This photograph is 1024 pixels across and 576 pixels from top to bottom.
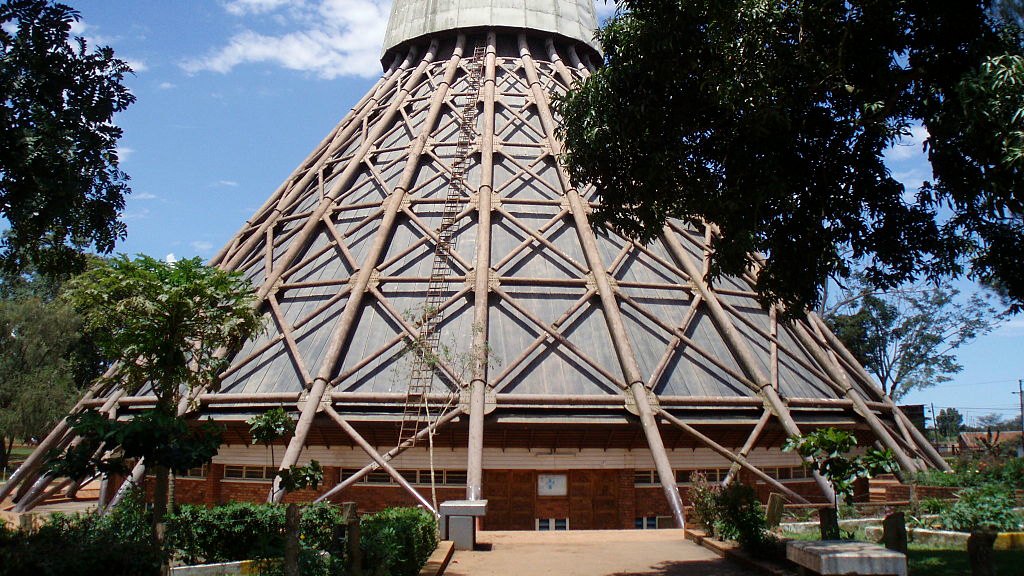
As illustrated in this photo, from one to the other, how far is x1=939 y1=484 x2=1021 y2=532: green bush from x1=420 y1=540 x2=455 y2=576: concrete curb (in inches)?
399

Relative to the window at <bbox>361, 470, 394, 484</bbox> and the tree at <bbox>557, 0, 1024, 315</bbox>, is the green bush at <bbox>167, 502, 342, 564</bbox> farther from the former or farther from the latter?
the tree at <bbox>557, 0, 1024, 315</bbox>

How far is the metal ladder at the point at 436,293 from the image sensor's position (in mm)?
19219

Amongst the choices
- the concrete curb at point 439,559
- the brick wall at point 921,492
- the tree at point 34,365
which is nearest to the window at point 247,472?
the concrete curb at point 439,559

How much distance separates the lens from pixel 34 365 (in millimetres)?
45156

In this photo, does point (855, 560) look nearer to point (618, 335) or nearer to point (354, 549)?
point (354, 549)

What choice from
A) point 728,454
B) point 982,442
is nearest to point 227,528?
point 728,454

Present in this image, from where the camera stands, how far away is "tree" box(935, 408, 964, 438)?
101 meters

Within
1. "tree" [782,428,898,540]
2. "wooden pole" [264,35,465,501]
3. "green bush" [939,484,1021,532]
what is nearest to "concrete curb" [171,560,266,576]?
"wooden pole" [264,35,465,501]

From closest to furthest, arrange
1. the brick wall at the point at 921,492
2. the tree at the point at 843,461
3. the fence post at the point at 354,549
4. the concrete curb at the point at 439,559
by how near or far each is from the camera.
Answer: the fence post at the point at 354,549, the tree at the point at 843,461, the concrete curb at the point at 439,559, the brick wall at the point at 921,492

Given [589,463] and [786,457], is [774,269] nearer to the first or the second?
[589,463]

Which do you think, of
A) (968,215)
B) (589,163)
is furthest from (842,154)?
(589,163)

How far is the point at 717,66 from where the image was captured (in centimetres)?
1162

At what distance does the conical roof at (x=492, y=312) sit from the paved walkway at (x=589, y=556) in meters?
1.77

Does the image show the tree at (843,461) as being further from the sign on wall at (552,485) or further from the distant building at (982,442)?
the distant building at (982,442)
